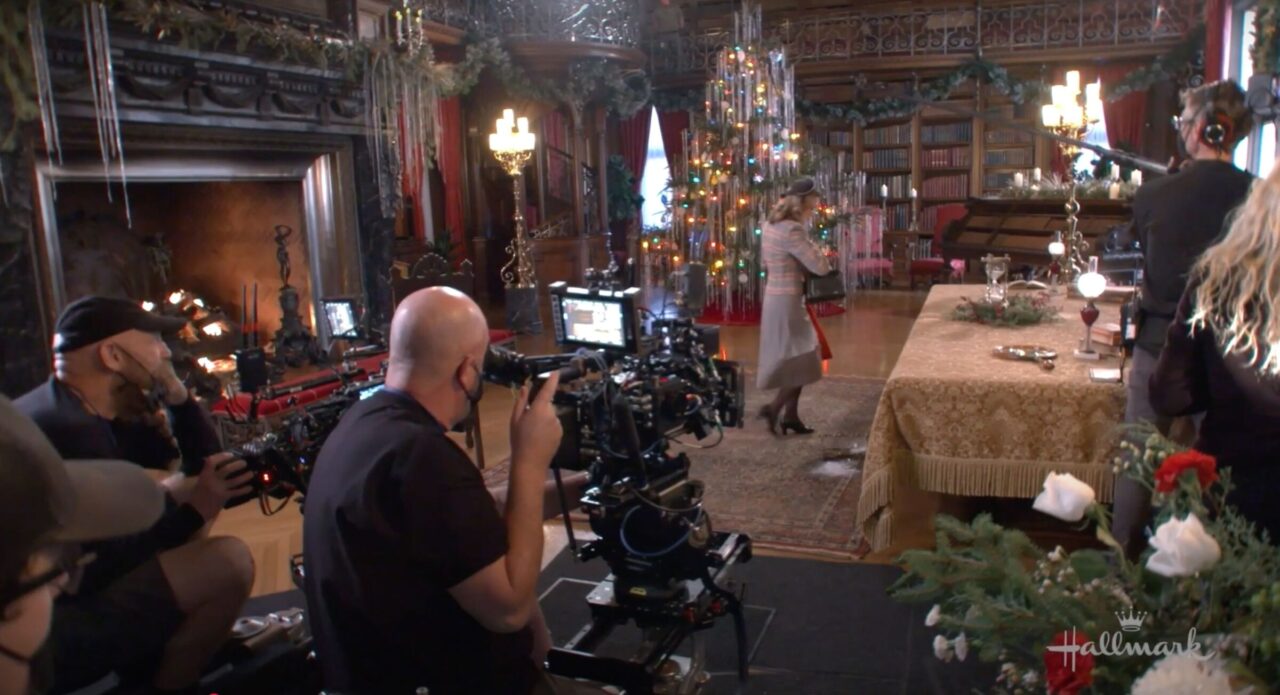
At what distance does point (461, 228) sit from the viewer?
33.0ft

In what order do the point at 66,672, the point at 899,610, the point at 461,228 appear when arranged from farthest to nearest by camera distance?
the point at 461,228
the point at 899,610
the point at 66,672

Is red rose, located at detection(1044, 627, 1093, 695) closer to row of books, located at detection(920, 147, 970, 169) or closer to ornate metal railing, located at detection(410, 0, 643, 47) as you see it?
ornate metal railing, located at detection(410, 0, 643, 47)

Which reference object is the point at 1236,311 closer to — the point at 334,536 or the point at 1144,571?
the point at 1144,571

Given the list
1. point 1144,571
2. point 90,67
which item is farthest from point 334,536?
point 90,67

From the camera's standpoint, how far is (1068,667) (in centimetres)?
102

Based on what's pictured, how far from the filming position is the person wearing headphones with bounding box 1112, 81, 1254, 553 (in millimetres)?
2525

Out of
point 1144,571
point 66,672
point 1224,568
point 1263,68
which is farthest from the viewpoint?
point 1263,68

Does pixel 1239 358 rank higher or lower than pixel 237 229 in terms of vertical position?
lower

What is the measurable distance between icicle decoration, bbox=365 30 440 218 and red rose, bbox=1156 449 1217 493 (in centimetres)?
551

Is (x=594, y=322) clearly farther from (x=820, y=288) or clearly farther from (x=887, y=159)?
(x=887, y=159)

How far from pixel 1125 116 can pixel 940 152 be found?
203cm

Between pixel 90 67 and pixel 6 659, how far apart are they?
4368 mm

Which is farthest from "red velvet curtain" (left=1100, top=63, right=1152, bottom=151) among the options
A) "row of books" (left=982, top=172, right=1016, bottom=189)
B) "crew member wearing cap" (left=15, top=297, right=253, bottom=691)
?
"crew member wearing cap" (left=15, top=297, right=253, bottom=691)

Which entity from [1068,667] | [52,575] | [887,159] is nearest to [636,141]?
[887,159]
